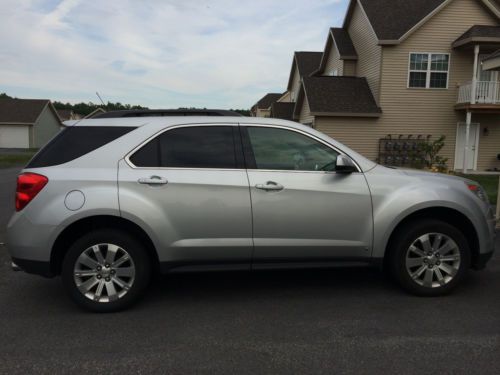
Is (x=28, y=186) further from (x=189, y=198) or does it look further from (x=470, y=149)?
(x=470, y=149)

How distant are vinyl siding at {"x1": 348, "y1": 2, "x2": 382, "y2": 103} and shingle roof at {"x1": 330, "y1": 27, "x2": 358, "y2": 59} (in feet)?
0.70

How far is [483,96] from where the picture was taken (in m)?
19.5

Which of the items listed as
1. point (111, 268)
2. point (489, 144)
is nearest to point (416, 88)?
point (489, 144)

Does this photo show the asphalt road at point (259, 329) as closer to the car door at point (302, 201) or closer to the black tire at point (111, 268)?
the black tire at point (111, 268)

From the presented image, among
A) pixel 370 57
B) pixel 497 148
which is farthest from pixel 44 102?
pixel 497 148

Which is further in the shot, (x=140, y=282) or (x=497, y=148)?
(x=497, y=148)

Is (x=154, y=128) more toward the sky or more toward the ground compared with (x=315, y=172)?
more toward the sky

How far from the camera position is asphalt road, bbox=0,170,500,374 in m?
3.33

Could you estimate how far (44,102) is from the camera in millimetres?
52594

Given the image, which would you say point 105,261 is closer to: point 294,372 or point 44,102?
point 294,372

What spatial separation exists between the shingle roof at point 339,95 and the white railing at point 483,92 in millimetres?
3599

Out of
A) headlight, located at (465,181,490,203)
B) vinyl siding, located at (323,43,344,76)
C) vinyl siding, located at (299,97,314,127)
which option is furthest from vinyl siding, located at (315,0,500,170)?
headlight, located at (465,181,490,203)

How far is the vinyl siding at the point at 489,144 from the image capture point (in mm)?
21172

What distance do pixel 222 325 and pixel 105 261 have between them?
3.98 feet
